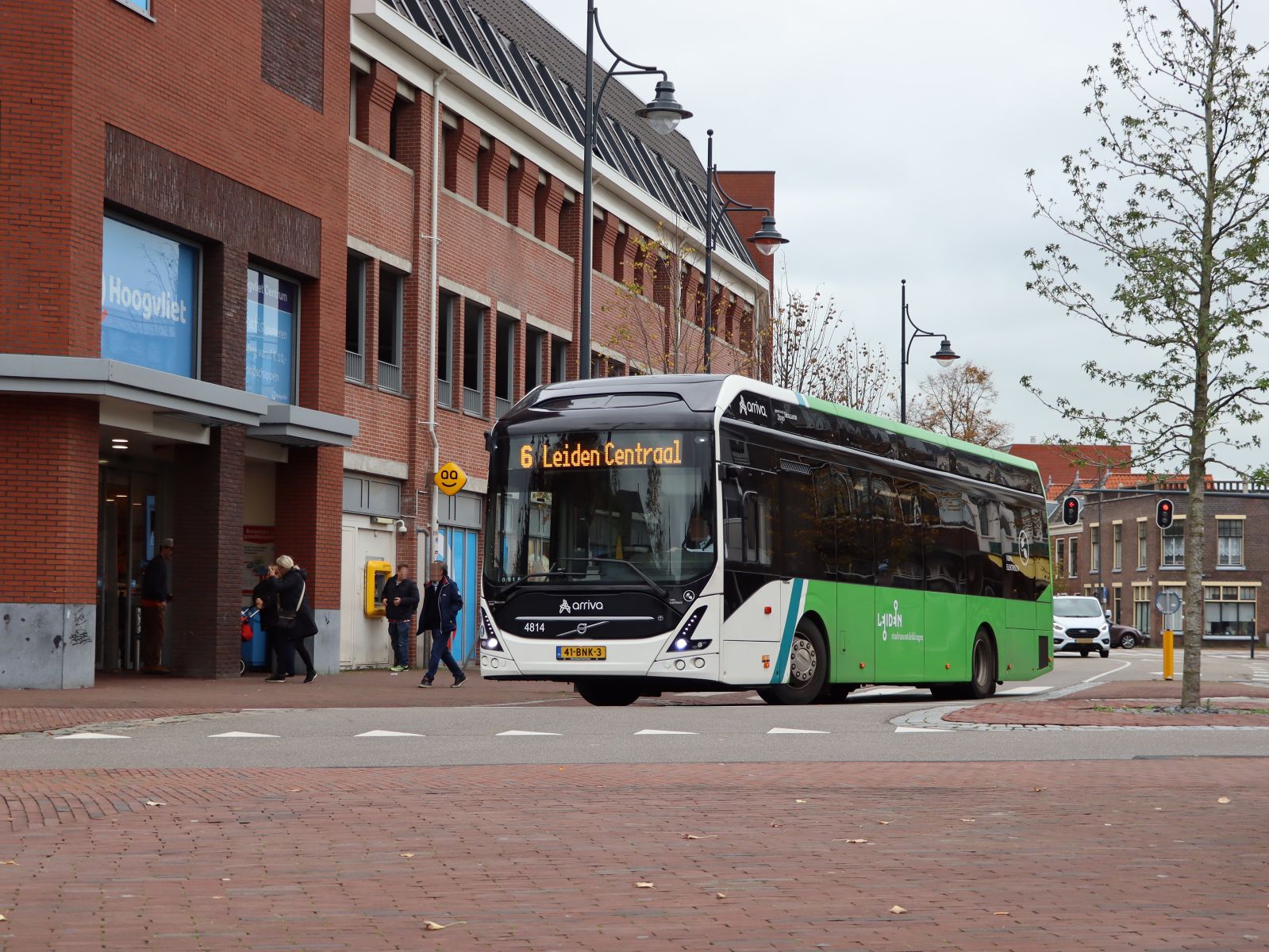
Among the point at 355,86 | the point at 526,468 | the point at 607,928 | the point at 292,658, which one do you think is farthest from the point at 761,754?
the point at 355,86

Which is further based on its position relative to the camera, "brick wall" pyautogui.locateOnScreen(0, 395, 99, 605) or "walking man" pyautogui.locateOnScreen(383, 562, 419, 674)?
"walking man" pyautogui.locateOnScreen(383, 562, 419, 674)

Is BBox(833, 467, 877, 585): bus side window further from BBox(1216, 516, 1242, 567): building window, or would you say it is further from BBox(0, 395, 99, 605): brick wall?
BBox(1216, 516, 1242, 567): building window

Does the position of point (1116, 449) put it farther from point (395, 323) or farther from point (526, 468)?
point (395, 323)

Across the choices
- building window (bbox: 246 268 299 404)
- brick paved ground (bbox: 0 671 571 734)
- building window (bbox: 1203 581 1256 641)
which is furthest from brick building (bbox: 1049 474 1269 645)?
brick paved ground (bbox: 0 671 571 734)

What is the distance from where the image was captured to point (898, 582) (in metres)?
22.8

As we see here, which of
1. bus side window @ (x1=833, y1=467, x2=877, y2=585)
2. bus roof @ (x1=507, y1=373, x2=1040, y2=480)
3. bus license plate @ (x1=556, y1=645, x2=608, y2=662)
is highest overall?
bus roof @ (x1=507, y1=373, x2=1040, y2=480)

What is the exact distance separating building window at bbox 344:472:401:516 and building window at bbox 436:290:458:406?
2.59 metres

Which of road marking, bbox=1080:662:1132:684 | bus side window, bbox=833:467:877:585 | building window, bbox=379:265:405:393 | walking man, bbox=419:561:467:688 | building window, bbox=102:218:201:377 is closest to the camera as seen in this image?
bus side window, bbox=833:467:877:585

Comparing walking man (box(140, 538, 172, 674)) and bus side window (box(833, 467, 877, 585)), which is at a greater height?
bus side window (box(833, 467, 877, 585))

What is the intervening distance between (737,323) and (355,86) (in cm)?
2587

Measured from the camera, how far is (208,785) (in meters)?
11.5

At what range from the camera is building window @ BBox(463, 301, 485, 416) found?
1435 inches

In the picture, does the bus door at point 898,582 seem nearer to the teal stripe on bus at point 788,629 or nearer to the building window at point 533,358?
the teal stripe on bus at point 788,629

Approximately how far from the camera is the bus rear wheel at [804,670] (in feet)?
66.7
